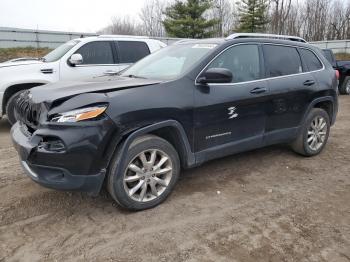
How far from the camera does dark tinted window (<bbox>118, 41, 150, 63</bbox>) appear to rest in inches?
300

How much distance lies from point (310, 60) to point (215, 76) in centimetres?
223

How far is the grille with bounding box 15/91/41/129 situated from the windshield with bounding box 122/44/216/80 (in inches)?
49.7

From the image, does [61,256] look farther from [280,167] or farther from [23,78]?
[23,78]

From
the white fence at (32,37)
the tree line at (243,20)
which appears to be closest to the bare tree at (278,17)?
the tree line at (243,20)

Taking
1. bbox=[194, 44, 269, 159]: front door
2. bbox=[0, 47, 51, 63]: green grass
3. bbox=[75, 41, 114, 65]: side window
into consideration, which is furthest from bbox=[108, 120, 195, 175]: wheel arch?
bbox=[0, 47, 51, 63]: green grass

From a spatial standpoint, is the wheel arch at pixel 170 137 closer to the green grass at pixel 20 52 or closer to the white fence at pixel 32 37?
the white fence at pixel 32 37

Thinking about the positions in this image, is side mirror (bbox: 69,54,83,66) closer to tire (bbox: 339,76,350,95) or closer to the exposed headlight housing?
the exposed headlight housing

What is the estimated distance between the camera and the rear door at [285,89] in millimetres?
4309

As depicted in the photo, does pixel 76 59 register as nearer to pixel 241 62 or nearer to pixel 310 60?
pixel 241 62

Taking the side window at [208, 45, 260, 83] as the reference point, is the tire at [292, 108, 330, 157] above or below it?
below

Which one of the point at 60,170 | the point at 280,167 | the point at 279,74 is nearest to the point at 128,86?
the point at 60,170

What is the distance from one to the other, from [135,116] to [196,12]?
28150 millimetres

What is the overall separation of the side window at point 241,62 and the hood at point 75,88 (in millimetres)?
898

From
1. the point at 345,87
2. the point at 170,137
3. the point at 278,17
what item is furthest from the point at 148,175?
the point at 278,17
